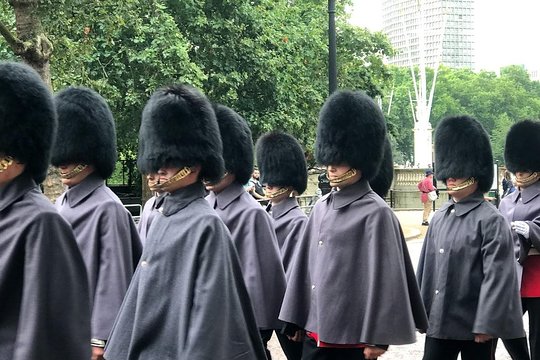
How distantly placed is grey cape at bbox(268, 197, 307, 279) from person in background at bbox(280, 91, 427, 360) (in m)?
1.32

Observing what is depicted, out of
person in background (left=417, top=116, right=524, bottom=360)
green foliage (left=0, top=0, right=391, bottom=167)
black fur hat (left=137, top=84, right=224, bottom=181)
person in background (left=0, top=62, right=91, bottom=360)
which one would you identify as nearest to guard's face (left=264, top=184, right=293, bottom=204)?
person in background (left=417, top=116, right=524, bottom=360)

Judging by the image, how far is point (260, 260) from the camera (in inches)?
237

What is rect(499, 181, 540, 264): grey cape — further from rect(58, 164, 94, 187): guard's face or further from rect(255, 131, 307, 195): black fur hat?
rect(58, 164, 94, 187): guard's face

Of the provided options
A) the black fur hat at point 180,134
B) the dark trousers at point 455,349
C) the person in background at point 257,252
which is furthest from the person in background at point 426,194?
the black fur hat at point 180,134

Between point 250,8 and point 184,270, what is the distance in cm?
1609

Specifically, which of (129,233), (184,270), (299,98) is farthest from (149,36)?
(184,270)

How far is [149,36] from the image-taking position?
1686 centimetres

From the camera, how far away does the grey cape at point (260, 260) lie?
5.98 meters

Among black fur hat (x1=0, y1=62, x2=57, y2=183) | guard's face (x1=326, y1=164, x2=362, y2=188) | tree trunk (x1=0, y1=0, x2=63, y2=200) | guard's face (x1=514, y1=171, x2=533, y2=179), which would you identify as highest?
tree trunk (x1=0, y1=0, x2=63, y2=200)

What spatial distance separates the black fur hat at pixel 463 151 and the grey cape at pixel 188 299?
280cm

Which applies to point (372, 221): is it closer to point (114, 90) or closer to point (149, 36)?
point (114, 90)

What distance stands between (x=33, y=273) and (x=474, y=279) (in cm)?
349

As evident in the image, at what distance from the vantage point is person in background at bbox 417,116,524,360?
5480mm

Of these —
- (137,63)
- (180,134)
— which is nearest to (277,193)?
(180,134)
